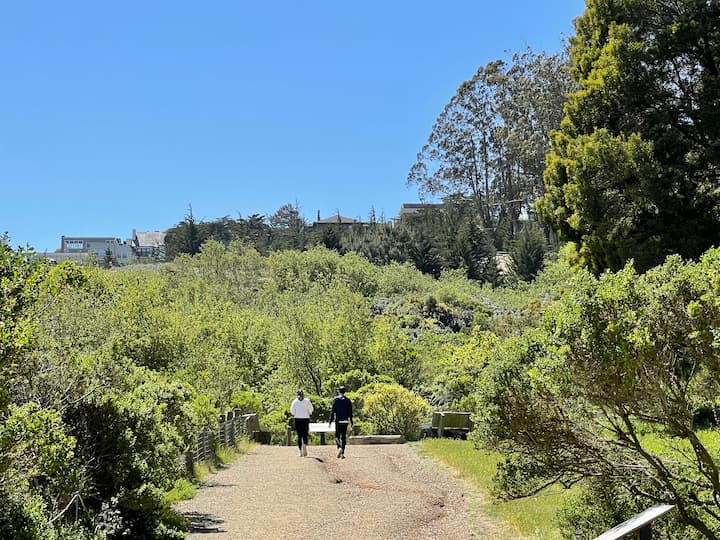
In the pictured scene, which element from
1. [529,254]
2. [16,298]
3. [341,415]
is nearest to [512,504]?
[341,415]

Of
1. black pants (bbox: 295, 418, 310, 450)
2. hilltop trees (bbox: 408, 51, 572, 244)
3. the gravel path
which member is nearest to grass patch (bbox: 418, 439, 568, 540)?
the gravel path

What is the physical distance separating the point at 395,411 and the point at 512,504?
11591 mm

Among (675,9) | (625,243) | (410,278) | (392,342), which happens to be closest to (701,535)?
(625,243)

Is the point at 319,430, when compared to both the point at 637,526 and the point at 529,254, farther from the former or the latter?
the point at 529,254

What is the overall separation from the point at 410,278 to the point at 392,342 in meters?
23.9

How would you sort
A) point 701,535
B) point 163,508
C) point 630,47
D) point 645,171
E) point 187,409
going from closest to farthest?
1. point 701,535
2. point 163,508
3. point 187,409
4. point 645,171
5. point 630,47

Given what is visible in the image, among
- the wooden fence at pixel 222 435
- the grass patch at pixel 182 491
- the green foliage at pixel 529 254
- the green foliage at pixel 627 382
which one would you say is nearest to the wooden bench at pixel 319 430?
the wooden fence at pixel 222 435

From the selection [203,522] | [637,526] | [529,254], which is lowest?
[203,522]

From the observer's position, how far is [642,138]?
16328 millimetres

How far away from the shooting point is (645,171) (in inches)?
622

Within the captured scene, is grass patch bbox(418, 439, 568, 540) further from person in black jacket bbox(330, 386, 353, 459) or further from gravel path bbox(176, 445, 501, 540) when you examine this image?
person in black jacket bbox(330, 386, 353, 459)

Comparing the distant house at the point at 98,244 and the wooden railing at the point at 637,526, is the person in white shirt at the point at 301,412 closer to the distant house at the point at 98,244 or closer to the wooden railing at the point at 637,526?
the wooden railing at the point at 637,526

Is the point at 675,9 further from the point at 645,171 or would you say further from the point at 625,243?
the point at 625,243

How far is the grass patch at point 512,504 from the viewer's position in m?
10.2
